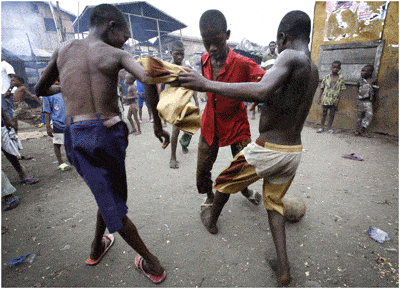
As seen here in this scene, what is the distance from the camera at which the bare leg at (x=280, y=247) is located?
155 centimetres

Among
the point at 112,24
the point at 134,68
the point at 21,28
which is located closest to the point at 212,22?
the point at 112,24

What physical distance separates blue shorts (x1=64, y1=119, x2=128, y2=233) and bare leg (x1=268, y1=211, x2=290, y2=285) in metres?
1.14

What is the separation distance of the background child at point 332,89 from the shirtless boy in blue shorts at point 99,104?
5.62 m

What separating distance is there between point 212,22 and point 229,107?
79 centimetres

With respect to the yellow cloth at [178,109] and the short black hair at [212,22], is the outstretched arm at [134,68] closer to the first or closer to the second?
the yellow cloth at [178,109]

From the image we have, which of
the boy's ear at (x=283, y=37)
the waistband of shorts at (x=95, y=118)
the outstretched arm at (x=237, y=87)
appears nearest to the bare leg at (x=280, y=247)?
the outstretched arm at (x=237, y=87)

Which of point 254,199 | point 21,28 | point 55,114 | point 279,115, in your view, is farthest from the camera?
point 21,28

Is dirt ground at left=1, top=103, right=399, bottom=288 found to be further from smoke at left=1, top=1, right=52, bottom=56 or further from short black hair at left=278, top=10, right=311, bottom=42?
smoke at left=1, top=1, right=52, bottom=56

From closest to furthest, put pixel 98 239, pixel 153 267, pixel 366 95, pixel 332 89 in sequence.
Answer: pixel 153 267 < pixel 98 239 < pixel 366 95 < pixel 332 89

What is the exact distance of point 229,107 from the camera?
2135 millimetres

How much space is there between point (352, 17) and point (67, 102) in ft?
21.6

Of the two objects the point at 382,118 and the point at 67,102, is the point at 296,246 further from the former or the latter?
the point at 382,118

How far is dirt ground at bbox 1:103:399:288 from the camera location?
1.73 m

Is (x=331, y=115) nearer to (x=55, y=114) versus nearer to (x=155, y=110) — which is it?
(x=155, y=110)
